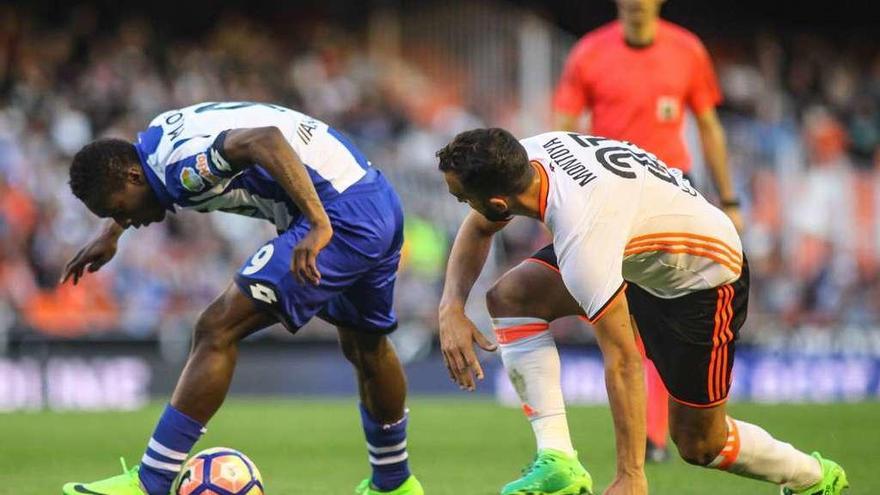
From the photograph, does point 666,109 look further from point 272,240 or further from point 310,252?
point 310,252

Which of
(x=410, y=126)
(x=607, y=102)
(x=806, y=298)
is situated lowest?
(x=806, y=298)

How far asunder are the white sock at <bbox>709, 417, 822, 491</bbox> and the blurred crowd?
9.15m

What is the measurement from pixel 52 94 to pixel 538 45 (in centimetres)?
573

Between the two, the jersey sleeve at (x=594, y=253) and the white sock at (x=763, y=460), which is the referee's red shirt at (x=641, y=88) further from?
the jersey sleeve at (x=594, y=253)

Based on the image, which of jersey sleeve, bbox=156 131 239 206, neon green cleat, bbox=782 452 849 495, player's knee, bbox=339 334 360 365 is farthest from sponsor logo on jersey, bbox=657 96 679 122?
jersey sleeve, bbox=156 131 239 206

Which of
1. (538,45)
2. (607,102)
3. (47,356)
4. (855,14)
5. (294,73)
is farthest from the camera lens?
(855,14)

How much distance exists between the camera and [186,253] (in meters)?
16.5

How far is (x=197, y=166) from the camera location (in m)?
6.00

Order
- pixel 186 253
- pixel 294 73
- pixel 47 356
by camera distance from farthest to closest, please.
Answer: pixel 294 73
pixel 186 253
pixel 47 356

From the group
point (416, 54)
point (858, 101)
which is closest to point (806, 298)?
→ point (858, 101)

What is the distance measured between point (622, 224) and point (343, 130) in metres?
13.1

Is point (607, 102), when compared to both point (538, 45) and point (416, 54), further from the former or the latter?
point (416, 54)

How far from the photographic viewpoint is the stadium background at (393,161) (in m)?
14.7

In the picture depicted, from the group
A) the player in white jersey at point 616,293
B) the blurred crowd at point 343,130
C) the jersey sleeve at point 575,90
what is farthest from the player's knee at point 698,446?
the blurred crowd at point 343,130
